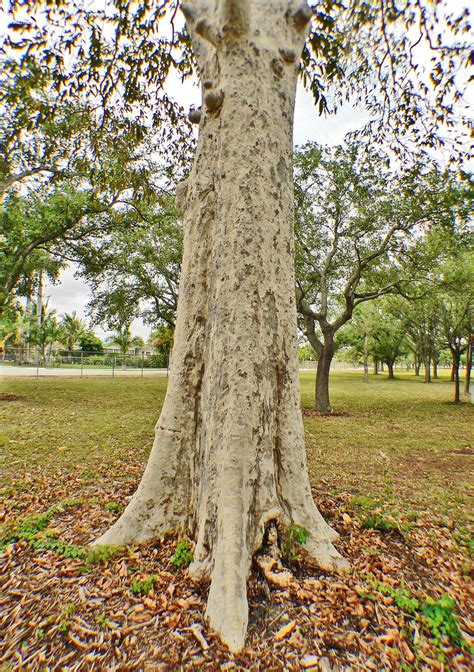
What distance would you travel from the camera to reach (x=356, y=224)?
37.1ft

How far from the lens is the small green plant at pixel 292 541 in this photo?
2557 millimetres

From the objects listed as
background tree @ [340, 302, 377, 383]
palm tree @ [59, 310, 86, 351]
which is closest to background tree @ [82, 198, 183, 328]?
background tree @ [340, 302, 377, 383]

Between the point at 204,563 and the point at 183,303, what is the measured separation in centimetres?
203

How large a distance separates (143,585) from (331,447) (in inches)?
214

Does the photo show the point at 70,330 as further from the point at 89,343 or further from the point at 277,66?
the point at 277,66

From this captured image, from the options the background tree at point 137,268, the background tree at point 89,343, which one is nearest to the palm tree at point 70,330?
the background tree at point 89,343

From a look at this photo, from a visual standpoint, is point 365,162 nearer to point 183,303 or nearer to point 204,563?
point 183,303

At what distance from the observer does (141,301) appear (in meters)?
19.5

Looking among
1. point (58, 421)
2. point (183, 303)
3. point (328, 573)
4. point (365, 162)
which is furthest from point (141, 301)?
point (328, 573)

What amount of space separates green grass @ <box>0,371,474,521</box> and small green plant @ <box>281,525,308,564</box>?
1911 mm

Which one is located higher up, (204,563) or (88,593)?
(204,563)

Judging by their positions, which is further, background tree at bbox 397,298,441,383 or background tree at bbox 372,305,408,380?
background tree at bbox 372,305,408,380

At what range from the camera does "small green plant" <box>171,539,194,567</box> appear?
256 cm

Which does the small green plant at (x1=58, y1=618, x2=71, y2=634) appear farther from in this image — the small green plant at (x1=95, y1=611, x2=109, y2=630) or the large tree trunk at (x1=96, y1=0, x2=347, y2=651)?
the large tree trunk at (x1=96, y1=0, x2=347, y2=651)
